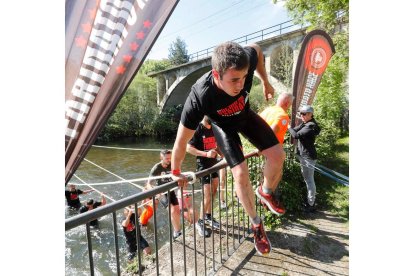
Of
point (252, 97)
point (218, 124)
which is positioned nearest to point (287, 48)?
point (252, 97)

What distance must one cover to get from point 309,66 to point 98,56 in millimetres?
5064

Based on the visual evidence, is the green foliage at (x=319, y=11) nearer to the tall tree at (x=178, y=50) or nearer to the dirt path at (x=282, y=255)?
the dirt path at (x=282, y=255)

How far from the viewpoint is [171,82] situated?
34.7 meters

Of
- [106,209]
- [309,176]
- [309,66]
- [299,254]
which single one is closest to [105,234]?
[309,176]

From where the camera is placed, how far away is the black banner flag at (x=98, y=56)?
1826mm

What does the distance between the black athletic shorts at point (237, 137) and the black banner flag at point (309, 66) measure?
324 centimetres

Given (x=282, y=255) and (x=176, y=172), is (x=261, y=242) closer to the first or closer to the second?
(x=282, y=255)

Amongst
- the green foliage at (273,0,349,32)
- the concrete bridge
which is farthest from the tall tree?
the green foliage at (273,0,349,32)

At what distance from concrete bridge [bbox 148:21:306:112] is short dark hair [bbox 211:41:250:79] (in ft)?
49.0

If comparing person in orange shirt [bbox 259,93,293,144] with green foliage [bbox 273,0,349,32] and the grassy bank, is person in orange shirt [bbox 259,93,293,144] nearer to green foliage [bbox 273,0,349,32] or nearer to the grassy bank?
the grassy bank

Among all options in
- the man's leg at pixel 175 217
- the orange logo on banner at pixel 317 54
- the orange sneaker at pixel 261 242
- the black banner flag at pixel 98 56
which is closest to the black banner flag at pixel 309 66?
the orange logo on banner at pixel 317 54

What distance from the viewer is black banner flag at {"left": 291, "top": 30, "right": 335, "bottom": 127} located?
18.8ft
